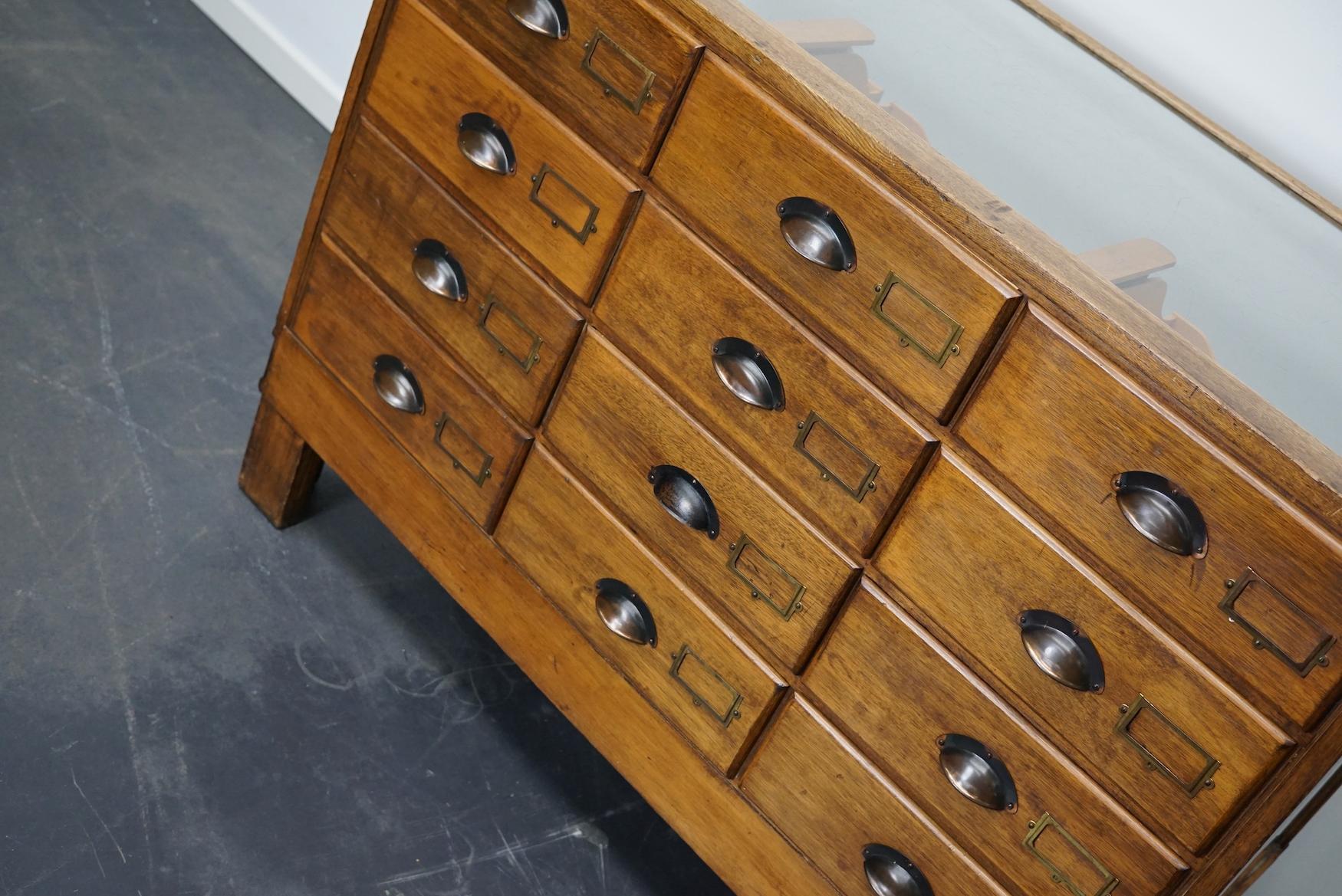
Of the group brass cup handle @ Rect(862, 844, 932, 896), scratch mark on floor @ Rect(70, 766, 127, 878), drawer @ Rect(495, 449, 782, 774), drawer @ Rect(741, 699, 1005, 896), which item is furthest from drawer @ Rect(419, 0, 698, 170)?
scratch mark on floor @ Rect(70, 766, 127, 878)

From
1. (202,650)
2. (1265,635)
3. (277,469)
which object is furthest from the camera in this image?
(277,469)

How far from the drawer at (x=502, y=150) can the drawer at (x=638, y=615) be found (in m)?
0.27

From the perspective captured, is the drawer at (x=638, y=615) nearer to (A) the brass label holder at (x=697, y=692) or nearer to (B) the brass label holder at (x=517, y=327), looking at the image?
(A) the brass label holder at (x=697, y=692)

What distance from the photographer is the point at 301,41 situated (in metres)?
2.88

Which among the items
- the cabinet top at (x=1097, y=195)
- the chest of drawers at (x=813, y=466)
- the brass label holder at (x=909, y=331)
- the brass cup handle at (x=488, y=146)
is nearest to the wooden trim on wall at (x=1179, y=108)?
the cabinet top at (x=1097, y=195)

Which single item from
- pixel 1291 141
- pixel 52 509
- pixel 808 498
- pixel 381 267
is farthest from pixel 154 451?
A: pixel 1291 141

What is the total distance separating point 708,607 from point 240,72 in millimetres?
1951

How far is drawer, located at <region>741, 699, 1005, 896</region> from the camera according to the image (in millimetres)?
1425

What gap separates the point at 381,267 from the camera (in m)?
1.72

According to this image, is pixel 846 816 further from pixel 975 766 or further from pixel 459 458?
pixel 459 458

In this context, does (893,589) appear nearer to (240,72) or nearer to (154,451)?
(154,451)

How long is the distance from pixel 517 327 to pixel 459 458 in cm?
22

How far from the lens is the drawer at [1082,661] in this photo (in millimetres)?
1203

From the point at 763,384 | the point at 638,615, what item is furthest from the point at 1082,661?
the point at 638,615
